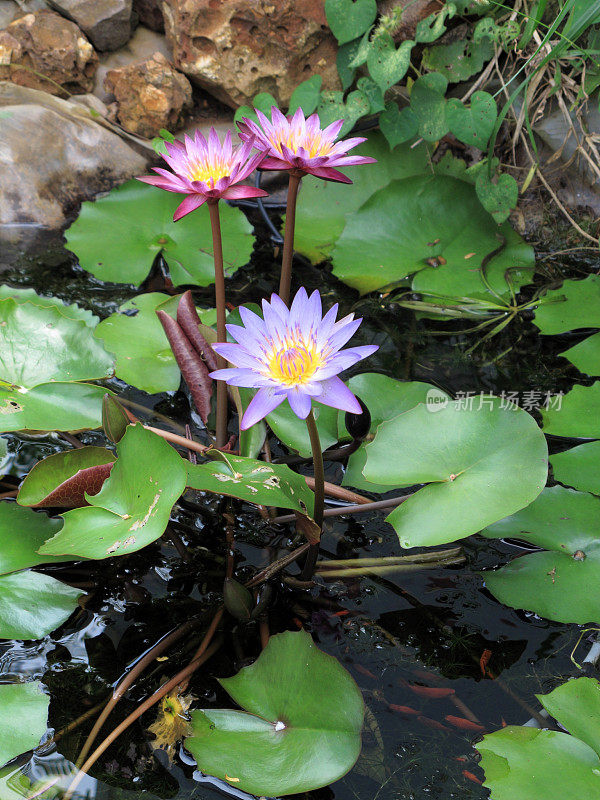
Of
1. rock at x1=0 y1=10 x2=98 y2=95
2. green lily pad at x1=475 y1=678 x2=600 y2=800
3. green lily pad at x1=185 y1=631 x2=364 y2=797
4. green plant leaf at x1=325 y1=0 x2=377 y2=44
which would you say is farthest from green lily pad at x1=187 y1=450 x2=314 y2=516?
rock at x1=0 y1=10 x2=98 y2=95

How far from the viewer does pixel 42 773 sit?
1.00 meters

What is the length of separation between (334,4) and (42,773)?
2355 mm

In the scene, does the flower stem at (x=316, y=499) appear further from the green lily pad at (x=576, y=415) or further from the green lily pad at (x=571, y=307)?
the green lily pad at (x=571, y=307)

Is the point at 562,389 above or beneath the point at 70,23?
beneath

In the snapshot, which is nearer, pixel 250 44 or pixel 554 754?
pixel 554 754

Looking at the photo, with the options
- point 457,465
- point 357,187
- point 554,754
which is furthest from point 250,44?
point 554,754

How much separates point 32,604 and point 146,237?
1.35 metres

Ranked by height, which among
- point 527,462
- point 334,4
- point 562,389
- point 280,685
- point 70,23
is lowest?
point 280,685

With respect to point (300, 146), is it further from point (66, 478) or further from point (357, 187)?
point (357, 187)

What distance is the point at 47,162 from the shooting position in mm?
2293

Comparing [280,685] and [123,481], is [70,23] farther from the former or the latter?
[280,685]

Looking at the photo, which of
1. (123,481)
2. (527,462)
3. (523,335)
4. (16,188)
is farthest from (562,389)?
(16,188)

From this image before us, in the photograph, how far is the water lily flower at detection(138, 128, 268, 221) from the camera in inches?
46.1

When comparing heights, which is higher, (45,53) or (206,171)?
(45,53)
